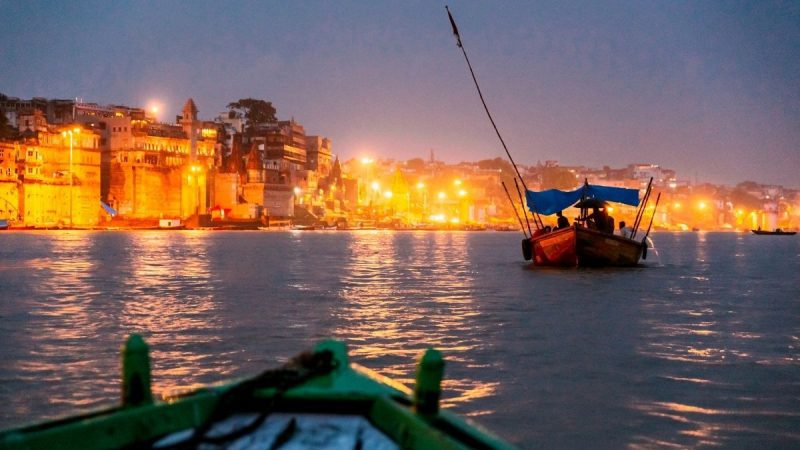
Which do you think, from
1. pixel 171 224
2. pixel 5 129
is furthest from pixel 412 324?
pixel 5 129

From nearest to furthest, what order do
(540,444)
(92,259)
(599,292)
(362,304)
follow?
(540,444)
(362,304)
(599,292)
(92,259)

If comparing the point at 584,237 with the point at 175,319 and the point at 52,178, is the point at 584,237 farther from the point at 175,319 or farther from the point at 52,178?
the point at 52,178

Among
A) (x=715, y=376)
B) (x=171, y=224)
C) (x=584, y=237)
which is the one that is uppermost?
(x=171, y=224)

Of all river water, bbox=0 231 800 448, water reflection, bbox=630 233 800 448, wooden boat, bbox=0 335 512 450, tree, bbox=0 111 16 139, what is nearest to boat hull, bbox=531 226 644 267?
river water, bbox=0 231 800 448

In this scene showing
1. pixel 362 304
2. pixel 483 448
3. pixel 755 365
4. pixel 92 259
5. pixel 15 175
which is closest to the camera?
pixel 483 448

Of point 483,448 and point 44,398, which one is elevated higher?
point 483,448

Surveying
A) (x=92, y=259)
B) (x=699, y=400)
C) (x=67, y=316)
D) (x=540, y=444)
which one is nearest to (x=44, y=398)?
(x=540, y=444)

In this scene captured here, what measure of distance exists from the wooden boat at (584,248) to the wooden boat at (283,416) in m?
24.3

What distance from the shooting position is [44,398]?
Answer: 25.4ft

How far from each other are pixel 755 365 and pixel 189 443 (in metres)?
8.81

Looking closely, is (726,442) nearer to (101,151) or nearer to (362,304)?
(362,304)

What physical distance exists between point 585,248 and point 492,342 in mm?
17263

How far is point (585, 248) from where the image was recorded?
92.6 feet

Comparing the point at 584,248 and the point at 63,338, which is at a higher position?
the point at 584,248
